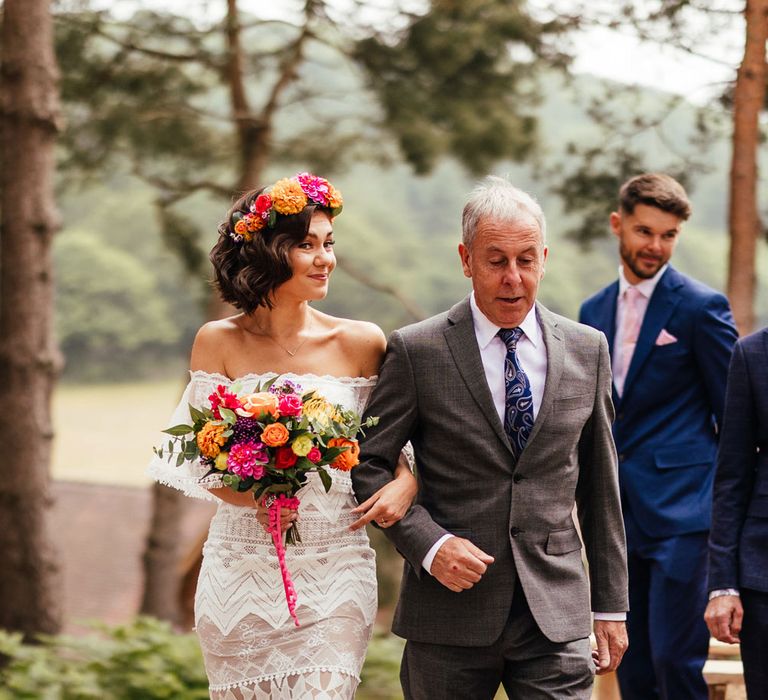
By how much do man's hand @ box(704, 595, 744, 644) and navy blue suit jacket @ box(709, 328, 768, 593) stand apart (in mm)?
50

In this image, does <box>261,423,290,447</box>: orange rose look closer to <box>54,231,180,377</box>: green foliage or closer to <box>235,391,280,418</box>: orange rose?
<box>235,391,280,418</box>: orange rose

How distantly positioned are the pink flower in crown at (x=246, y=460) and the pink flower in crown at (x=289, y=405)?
0.12m

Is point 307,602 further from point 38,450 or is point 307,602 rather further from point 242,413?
point 38,450

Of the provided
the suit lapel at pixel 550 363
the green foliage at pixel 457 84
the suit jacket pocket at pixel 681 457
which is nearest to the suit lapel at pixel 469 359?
the suit lapel at pixel 550 363

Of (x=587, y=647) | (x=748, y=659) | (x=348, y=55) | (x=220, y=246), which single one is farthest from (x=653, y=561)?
(x=348, y=55)

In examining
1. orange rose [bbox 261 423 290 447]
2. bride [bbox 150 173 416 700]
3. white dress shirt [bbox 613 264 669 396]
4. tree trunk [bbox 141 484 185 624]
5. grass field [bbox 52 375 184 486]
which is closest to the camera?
orange rose [bbox 261 423 290 447]

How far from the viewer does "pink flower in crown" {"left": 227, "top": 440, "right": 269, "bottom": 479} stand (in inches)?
134

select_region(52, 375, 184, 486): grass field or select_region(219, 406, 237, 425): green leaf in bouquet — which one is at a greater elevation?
select_region(219, 406, 237, 425): green leaf in bouquet

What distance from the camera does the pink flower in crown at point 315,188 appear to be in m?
3.89

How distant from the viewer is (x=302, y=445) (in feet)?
11.2

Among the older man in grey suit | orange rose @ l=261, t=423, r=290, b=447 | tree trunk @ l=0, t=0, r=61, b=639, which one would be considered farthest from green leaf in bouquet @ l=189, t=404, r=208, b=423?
tree trunk @ l=0, t=0, r=61, b=639

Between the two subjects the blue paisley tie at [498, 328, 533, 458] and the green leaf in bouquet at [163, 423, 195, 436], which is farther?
the green leaf in bouquet at [163, 423, 195, 436]

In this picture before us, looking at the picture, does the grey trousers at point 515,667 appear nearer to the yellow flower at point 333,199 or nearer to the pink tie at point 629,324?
the yellow flower at point 333,199

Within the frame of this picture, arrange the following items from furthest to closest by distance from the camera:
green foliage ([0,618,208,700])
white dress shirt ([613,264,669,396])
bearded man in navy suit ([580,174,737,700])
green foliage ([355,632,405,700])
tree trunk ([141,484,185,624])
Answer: tree trunk ([141,484,185,624]) < green foliage ([355,632,405,700]) < green foliage ([0,618,208,700]) < white dress shirt ([613,264,669,396]) < bearded man in navy suit ([580,174,737,700])
